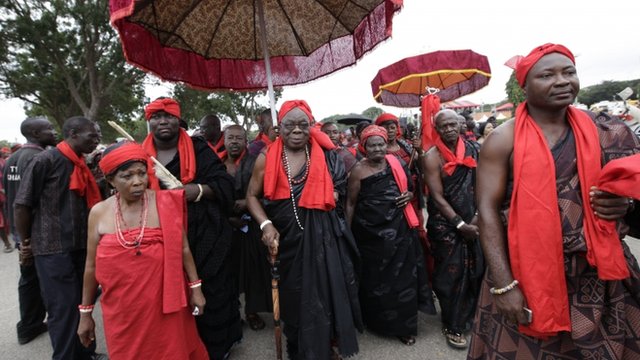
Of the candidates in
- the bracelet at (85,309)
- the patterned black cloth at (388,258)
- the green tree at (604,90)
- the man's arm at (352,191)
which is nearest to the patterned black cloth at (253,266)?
the man's arm at (352,191)

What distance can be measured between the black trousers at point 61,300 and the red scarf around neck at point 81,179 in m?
0.52

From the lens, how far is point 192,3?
2879mm

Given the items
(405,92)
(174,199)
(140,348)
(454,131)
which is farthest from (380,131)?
(405,92)

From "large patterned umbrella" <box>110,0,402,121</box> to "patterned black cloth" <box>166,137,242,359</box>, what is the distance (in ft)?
2.69

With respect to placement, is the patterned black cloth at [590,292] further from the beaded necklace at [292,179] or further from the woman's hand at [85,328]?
the woman's hand at [85,328]

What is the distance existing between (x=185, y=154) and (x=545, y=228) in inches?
102

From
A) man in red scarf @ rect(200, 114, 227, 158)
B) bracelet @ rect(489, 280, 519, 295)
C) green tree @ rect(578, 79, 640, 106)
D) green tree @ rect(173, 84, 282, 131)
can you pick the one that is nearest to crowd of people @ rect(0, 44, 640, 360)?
bracelet @ rect(489, 280, 519, 295)

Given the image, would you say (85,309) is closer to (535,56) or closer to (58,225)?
(58,225)

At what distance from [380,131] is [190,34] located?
198 centimetres

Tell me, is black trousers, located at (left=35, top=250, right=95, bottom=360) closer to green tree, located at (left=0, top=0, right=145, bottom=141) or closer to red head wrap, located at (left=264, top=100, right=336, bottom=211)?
red head wrap, located at (left=264, top=100, right=336, bottom=211)

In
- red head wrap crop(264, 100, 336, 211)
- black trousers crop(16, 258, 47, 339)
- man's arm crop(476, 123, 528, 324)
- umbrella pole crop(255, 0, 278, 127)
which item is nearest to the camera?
man's arm crop(476, 123, 528, 324)

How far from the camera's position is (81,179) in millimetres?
2938

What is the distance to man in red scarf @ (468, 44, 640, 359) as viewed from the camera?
1.53 m

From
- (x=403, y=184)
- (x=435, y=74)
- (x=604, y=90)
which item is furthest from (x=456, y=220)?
(x=604, y=90)
